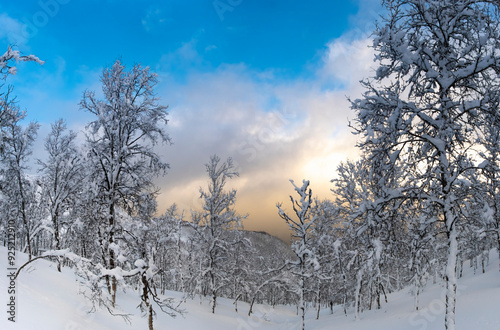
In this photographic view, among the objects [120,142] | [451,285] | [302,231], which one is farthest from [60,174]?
[451,285]

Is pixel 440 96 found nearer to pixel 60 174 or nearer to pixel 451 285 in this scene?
pixel 451 285

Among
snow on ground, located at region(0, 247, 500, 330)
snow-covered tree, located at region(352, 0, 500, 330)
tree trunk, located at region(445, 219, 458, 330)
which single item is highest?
snow-covered tree, located at region(352, 0, 500, 330)

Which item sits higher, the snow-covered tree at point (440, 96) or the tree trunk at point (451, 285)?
the snow-covered tree at point (440, 96)

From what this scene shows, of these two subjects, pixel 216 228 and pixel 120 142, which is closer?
pixel 120 142

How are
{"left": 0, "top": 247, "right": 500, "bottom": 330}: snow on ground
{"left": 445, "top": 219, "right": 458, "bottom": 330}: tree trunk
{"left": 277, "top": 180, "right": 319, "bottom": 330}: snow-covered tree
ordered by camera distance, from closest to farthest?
{"left": 0, "top": 247, "right": 500, "bottom": 330}: snow on ground < {"left": 445, "top": 219, "right": 458, "bottom": 330}: tree trunk < {"left": 277, "top": 180, "right": 319, "bottom": 330}: snow-covered tree

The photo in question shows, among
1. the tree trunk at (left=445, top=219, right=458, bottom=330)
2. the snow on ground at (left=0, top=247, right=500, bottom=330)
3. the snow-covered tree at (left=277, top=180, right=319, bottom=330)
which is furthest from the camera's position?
the snow-covered tree at (left=277, top=180, right=319, bottom=330)

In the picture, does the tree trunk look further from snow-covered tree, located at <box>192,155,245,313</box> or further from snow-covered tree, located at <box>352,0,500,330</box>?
snow-covered tree, located at <box>192,155,245,313</box>

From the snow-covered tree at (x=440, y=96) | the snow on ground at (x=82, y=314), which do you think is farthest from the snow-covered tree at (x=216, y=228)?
the snow-covered tree at (x=440, y=96)

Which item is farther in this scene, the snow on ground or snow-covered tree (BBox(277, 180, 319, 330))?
snow-covered tree (BBox(277, 180, 319, 330))

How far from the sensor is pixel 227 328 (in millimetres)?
17656

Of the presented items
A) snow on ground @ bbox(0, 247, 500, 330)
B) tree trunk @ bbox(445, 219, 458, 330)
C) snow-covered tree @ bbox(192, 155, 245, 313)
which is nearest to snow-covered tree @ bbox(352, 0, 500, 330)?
tree trunk @ bbox(445, 219, 458, 330)

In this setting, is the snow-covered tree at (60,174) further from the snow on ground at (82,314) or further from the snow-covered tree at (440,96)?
the snow-covered tree at (440,96)

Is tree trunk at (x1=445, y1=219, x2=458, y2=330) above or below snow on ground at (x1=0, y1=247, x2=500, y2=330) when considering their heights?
above

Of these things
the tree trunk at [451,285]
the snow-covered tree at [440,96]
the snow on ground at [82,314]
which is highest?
the snow-covered tree at [440,96]
